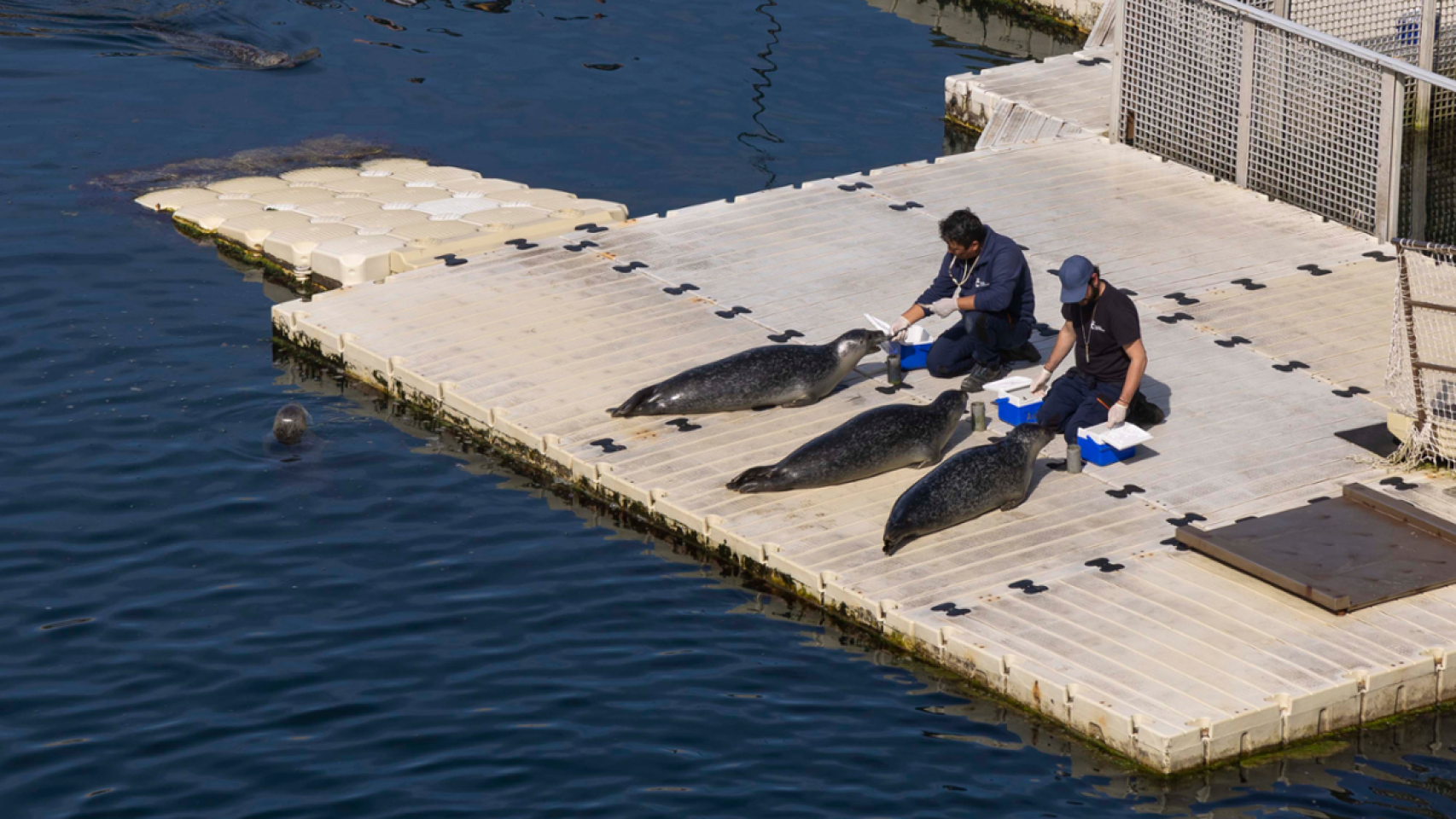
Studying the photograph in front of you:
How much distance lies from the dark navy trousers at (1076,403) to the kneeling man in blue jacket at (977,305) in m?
0.99

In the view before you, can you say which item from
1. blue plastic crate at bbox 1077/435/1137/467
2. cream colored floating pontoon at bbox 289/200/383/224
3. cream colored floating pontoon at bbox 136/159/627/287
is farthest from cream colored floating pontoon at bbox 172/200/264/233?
blue plastic crate at bbox 1077/435/1137/467

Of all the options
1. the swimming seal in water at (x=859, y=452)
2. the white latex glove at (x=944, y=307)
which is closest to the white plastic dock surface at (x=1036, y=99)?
the white latex glove at (x=944, y=307)

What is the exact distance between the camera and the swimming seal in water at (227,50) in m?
26.0

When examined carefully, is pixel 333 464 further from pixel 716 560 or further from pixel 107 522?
pixel 716 560

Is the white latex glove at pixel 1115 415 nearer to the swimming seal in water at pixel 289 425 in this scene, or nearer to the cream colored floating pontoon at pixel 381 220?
the swimming seal in water at pixel 289 425

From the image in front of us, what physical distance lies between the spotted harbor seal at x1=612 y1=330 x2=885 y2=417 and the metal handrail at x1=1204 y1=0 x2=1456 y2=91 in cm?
568

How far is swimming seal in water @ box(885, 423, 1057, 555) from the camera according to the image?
522 inches

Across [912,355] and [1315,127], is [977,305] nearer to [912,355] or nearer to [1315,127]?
[912,355]

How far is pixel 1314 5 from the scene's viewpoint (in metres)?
20.3

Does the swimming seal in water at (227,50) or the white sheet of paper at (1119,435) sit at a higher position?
the swimming seal in water at (227,50)

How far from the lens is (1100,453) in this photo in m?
14.1

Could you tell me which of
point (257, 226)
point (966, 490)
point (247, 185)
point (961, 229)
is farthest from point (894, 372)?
point (247, 185)

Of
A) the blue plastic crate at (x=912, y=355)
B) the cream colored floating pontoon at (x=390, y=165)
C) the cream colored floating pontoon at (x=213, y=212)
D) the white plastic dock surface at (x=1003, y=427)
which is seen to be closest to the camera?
the white plastic dock surface at (x=1003, y=427)

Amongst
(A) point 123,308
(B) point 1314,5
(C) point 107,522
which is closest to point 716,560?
(C) point 107,522
